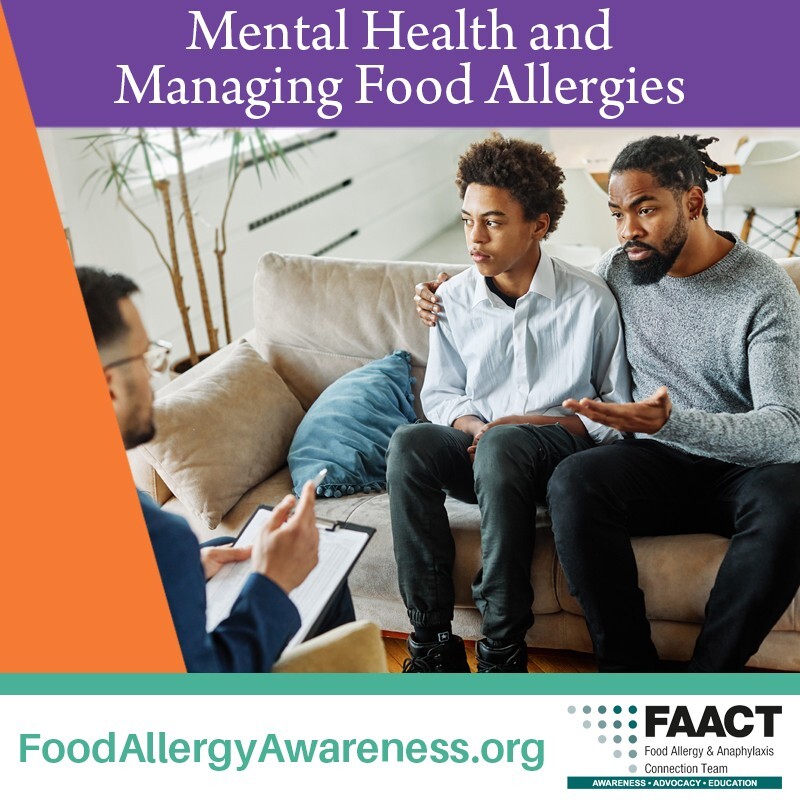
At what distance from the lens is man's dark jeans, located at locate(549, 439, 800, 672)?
62.5 inches

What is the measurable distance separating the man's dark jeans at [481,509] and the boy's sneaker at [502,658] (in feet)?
0.07

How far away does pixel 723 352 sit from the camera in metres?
1.73

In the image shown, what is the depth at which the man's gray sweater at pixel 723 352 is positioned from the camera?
1.60 metres

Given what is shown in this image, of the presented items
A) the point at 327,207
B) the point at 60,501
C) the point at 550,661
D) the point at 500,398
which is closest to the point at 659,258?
the point at 500,398

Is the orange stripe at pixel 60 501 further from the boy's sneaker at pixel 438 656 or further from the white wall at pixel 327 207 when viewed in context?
the white wall at pixel 327 207

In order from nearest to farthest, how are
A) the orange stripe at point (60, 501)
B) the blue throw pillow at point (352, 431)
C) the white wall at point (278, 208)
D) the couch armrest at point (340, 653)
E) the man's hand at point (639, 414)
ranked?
the couch armrest at point (340, 653), the orange stripe at point (60, 501), the man's hand at point (639, 414), the blue throw pillow at point (352, 431), the white wall at point (278, 208)
